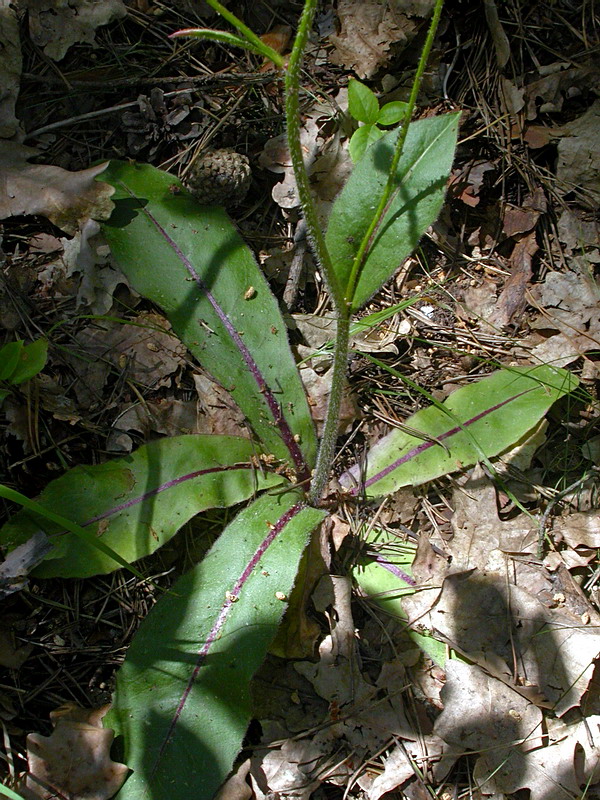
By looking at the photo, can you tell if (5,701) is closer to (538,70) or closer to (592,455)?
(592,455)

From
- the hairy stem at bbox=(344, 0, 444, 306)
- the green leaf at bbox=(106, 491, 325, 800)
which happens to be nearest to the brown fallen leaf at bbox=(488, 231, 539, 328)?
the hairy stem at bbox=(344, 0, 444, 306)

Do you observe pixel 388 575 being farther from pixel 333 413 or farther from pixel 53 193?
pixel 53 193

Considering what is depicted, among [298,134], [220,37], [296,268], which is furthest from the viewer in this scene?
[296,268]

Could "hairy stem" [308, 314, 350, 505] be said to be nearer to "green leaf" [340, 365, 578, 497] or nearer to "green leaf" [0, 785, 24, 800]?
"green leaf" [340, 365, 578, 497]

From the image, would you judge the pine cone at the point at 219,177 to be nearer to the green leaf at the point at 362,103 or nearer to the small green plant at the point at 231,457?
the small green plant at the point at 231,457

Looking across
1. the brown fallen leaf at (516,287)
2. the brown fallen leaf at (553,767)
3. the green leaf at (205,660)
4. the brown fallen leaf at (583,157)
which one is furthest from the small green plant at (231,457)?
the brown fallen leaf at (583,157)

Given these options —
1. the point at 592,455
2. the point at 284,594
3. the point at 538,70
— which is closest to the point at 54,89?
the point at 538,70

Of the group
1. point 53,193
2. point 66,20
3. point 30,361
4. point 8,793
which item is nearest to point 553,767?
point 8,793
